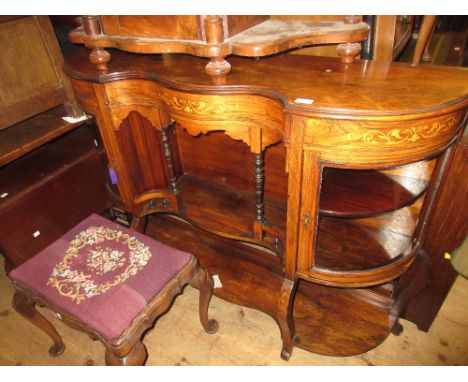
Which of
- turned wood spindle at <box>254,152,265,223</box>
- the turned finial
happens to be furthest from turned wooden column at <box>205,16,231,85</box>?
the turned finial

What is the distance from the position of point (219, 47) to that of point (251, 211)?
40.5 inches

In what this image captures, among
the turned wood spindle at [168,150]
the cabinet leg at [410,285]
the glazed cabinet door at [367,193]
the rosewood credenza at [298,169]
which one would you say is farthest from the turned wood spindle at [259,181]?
the cabinet leg at [410,285]

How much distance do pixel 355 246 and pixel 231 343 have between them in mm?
919

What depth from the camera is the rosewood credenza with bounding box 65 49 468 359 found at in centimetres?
120

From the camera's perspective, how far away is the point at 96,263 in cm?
167

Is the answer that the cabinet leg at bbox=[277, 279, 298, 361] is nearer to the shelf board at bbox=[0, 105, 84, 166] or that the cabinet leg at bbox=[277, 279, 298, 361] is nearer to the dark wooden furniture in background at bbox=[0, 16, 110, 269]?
the dark wooden furniture in background at bbox=[0, 16, 110, 269]

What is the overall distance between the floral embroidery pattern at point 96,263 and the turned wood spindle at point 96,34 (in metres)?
0.82

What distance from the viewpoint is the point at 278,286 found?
2.21 meters

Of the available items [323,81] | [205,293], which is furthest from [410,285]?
[323,81]

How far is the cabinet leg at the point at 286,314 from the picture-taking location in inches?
67.4

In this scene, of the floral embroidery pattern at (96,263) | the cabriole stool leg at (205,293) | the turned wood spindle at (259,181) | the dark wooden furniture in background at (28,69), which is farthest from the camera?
the dark wooden furniture in background at (28,69)

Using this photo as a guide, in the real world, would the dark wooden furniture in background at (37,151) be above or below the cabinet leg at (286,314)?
above

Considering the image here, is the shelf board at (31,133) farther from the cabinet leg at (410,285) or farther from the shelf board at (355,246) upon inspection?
the cabinet leg at (410,285)

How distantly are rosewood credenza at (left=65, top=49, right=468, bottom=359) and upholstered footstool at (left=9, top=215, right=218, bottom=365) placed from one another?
390mm
